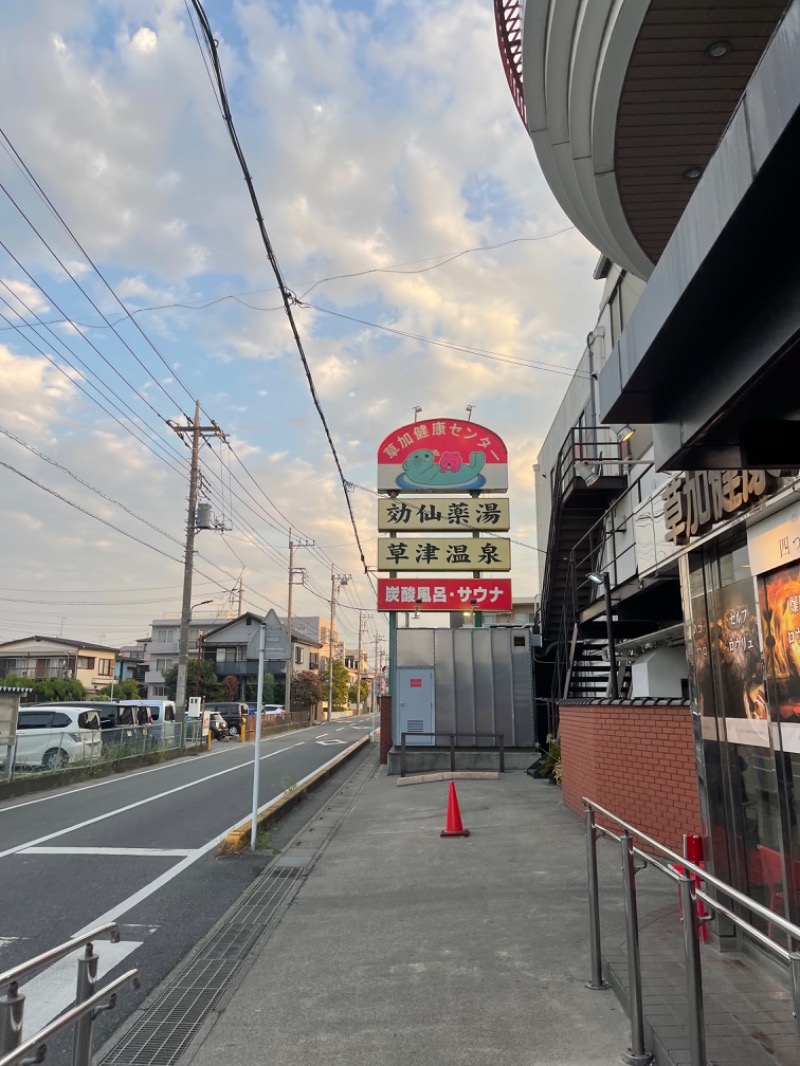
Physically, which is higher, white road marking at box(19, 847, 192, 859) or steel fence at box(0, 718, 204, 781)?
steel fence at box(0, 718, 204, 781)

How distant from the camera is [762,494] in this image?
480 cm

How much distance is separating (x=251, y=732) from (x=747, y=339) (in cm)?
3529

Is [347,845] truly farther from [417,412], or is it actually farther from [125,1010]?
[417,412]

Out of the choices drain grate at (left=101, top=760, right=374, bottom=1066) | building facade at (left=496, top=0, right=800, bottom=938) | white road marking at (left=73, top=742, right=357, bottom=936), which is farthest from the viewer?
white road marking at (left=73, top=742, right=357, bottom=936)

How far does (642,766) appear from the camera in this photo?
798cm

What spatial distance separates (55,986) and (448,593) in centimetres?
1675

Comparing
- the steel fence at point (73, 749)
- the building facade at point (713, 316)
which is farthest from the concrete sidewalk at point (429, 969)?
the steel fence at point (73, 749)

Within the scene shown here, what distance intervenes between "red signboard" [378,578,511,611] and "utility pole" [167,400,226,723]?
32.2 feet

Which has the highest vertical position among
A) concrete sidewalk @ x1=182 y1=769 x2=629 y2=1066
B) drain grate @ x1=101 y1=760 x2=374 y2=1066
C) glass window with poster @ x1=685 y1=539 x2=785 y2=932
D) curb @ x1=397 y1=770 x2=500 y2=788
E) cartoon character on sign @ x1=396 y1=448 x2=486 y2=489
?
cartoon character on sign @ x1=396 y1=448 x2=486 y2=489

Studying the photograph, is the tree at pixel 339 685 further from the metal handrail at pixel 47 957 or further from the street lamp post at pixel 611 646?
the metal handrail at pixel 47 957

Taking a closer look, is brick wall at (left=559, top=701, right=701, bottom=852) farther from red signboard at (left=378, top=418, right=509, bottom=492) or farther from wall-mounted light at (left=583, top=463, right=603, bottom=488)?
red signboard at (left=378, top=418, right=509, bottom=492)

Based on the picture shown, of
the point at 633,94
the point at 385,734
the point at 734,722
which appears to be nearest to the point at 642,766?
the point at 734,722

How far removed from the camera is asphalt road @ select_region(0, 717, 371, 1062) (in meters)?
5.43

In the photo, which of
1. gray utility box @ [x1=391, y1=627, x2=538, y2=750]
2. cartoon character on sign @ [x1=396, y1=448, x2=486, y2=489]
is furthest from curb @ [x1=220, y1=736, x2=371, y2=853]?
cartoon character on sign @ [x1=396, y1=448, x2=486, y2=489]
